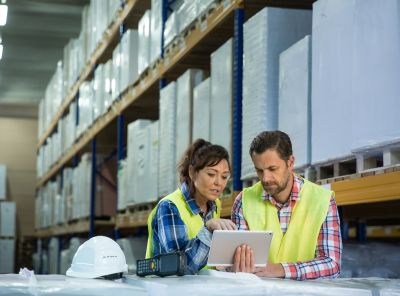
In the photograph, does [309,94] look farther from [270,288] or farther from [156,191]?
[156,191]

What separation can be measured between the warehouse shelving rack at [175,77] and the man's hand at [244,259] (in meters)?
0.70

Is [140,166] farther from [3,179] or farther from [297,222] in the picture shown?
[3,179]

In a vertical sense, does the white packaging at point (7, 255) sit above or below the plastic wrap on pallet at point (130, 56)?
below

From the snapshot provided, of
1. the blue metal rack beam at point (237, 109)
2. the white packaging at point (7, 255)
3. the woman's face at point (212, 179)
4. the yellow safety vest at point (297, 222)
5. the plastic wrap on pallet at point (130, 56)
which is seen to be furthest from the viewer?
the white packaging at point (7, 255)

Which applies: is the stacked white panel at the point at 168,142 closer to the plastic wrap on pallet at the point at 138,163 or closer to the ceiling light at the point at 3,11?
the plastic wrap on pallet at the point at 138,163

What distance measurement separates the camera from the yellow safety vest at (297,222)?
306 centimetres

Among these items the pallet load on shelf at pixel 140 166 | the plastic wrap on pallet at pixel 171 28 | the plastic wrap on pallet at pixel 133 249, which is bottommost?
the plastic wrap on pallet at pixel 133 249

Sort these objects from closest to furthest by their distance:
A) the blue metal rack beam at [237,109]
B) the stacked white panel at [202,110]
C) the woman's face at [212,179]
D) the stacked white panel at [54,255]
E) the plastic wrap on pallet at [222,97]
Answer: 1. the woman's face at [212,179]
2. the blue metal rack beam at [237,109]
3. the plastic wrap on pallet at [222,97]
4. the stacked white panel at [202,110]
5. the stacked white panel at [54,255]

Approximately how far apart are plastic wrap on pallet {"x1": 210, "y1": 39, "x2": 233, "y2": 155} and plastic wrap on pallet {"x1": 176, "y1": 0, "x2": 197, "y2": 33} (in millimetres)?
810

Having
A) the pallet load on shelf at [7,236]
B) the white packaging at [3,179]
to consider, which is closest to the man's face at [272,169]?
the pallet load on shelf at [7,236]

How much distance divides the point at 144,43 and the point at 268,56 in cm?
348

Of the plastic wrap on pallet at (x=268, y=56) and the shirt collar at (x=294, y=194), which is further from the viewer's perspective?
the plastic wrap on pallet at (x=268, y=56)

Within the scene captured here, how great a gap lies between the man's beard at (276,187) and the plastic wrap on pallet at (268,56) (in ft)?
3.39

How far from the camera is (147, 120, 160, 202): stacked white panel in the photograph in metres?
6.84
